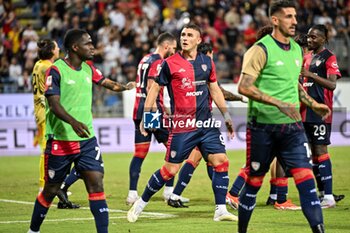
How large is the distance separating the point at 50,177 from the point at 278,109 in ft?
8.92

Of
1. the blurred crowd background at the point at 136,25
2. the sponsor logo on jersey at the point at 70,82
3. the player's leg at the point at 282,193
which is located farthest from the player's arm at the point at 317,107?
the blurred crowd background at the point at 136,25

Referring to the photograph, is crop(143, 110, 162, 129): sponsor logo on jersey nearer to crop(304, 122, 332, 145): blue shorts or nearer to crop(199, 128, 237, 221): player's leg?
crop(199, 128, 237, 221): player's leg

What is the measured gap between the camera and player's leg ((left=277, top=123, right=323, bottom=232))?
30.7 feet

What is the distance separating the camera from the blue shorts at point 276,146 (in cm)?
954

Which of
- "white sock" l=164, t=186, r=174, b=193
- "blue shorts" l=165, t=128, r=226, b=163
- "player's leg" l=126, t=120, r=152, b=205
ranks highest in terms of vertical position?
→ "blue shorts" l=165, t=128, r=226, b=163

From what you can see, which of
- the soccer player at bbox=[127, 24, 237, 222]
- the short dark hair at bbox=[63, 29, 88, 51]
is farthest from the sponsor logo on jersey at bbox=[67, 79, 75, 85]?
the soccer player at bbox=[127, 24, 237, 222]

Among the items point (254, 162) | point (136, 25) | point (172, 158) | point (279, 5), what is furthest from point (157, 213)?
point (136, 25)

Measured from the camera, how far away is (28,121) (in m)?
24.8

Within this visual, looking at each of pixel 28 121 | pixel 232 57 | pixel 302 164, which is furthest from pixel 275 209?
pixel 232 57

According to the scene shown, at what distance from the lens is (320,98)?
13945 mm

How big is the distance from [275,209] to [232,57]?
16.0 metres

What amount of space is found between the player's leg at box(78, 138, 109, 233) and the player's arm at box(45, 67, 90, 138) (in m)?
0.25

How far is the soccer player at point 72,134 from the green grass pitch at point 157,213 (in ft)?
5.15

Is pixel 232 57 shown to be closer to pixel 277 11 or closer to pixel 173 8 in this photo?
pixel 173 8
